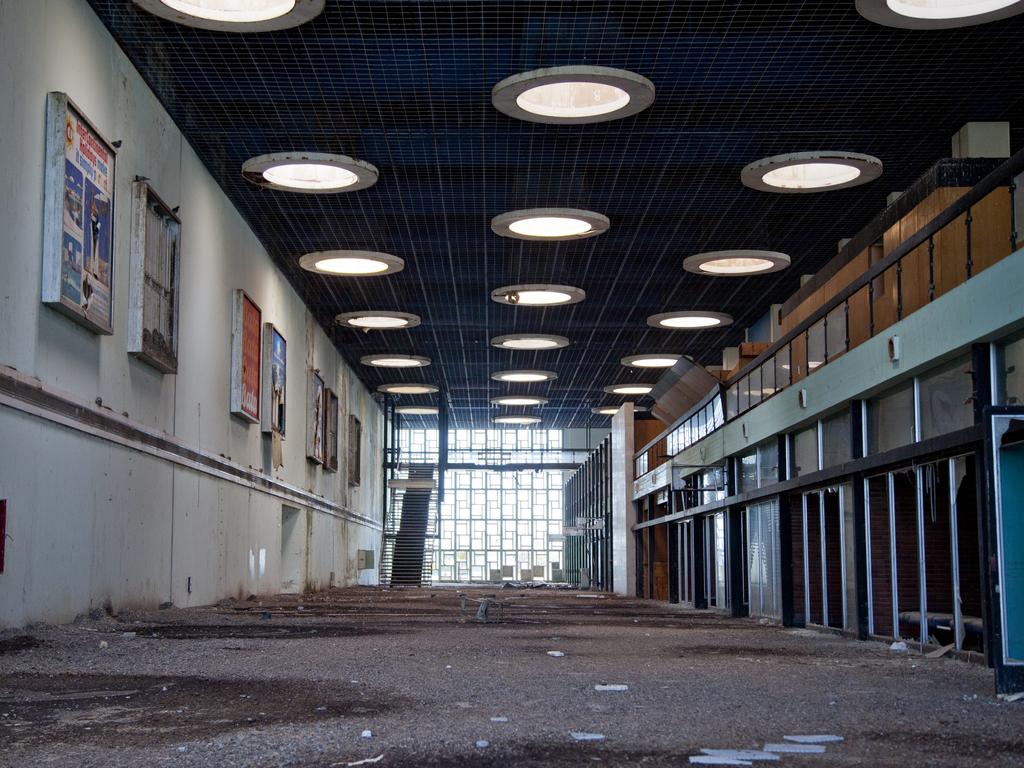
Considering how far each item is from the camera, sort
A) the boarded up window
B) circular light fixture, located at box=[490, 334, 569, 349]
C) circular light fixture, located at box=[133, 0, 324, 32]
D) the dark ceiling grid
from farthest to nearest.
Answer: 1. the boarded up window
2. circular light fixture, located at box=[490, 334, 569, 349]
3. the dark ceiling grid
4. circular light fixture, located at box=[133, 0, 324, 32]

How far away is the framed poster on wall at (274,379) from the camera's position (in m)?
27.5

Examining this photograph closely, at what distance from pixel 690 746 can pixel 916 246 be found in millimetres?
9986

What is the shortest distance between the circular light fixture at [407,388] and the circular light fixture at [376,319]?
44.4 ft

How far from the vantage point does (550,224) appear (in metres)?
23.9

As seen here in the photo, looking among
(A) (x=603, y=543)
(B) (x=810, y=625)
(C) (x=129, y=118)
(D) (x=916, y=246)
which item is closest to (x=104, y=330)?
(C) (x=129, y=118)

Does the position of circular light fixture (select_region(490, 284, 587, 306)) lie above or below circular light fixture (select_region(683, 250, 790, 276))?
below

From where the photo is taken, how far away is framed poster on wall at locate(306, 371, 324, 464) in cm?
3456

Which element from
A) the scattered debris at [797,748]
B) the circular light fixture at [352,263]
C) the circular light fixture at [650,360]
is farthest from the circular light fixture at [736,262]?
the scattered debris at [797,748]

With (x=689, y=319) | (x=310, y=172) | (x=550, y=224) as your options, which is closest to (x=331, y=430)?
(x=689, y=319)

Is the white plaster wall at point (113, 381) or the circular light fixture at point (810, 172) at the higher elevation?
the circular light fixture at point (810, 172)

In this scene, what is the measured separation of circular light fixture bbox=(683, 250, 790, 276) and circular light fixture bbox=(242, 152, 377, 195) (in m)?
8.94

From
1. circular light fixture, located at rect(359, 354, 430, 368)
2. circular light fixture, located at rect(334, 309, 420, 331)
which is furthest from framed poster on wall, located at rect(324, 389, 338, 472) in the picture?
circular light fixture, located at rect(334, 309, 420, 331)

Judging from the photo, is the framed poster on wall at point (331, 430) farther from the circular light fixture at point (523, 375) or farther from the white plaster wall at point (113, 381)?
the white plaster wall at point (113, 381)

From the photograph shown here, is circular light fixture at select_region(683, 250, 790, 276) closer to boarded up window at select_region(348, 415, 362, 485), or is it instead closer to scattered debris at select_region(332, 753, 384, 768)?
boarded up window at select_region(348, 415, 362, 485)
